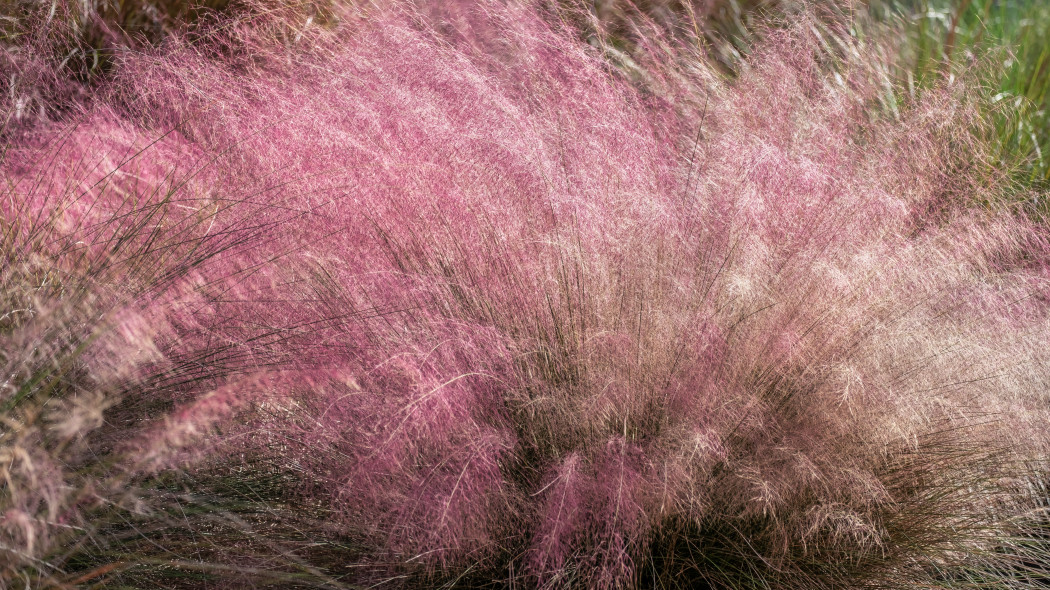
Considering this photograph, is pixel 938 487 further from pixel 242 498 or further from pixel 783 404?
pixel 242 498

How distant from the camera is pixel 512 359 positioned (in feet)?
6.48

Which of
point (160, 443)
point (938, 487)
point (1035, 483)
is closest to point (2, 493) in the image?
point (160, 443)

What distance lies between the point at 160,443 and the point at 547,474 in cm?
72

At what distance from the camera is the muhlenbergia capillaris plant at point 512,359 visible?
1.85 meters

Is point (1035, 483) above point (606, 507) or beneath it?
beneath

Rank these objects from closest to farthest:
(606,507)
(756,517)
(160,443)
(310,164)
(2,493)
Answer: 1. (160,443)
2. (2,493)
3. (606,507)
4. (756,517)
5. (310,164)

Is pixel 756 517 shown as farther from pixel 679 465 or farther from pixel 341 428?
pixel 341 428

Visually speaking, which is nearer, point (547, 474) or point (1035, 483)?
point (547, 474)

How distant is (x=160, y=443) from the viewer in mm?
1571

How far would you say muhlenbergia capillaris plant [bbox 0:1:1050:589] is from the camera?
1.85m

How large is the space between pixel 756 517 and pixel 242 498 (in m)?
1.10

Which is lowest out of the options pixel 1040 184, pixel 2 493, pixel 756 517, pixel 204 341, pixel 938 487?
pixel 1040 184

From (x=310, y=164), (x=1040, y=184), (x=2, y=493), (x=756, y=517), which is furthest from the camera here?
(x=1040, y=184)

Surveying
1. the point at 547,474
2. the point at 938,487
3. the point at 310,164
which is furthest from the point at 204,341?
the point at 938,487
